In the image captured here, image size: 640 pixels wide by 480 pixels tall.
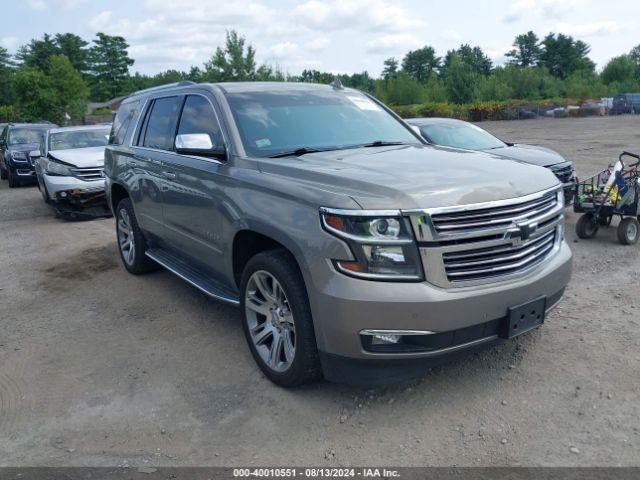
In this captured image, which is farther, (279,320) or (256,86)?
(256,86)

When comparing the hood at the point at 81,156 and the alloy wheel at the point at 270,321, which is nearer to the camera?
the alloy wheel at the point at 270,321

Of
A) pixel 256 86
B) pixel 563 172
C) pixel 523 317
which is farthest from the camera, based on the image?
pixel 563 172

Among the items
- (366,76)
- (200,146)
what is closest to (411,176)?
(200,146)

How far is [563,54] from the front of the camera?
97375 mm

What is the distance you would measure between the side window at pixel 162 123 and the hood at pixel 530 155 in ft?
17.3

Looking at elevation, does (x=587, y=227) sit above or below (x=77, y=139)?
below

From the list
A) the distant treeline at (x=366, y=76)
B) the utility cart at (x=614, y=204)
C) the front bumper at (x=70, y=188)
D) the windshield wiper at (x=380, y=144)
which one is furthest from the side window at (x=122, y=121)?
the distant treeline at (x=366, y=76)

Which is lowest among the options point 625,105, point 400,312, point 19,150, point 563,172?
point 625,105

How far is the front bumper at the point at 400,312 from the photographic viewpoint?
9.85ft

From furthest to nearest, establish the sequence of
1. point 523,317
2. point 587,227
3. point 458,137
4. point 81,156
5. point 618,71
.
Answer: point 618,71 → point 81,156 → point 458,137 → point 587,227 → point 523,317

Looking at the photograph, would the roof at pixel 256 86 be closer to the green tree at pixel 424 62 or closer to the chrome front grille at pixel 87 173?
the chrome front grille at pixel 87 173

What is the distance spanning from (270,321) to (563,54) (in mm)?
107691

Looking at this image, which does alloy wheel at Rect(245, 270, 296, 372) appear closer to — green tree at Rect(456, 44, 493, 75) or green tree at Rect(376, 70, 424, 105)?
green tree at Rect(376, 70, 424, 105)

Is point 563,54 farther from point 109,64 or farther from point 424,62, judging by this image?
point 109,64
